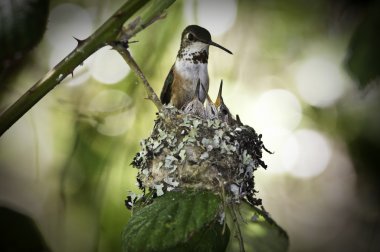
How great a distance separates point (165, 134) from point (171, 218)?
3.93 feet

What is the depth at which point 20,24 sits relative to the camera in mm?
1246

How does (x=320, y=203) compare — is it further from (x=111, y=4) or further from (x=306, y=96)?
(x=111, y=4)

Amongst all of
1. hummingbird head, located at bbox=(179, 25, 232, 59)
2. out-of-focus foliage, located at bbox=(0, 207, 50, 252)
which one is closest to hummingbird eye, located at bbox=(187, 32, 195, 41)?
hummingbird head, located at bbox=(179, 25, 232, 59)

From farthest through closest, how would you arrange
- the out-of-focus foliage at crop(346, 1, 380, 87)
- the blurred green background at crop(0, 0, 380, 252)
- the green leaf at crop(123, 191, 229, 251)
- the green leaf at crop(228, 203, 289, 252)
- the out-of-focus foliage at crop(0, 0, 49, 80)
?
the blurred green background at crop(0, 0, 380, 252) → the green leaf at crop(228, 203, 289, 252) → the green leaf at crop(123, 191, 229, 251) → the out-of-focus foliage at crop(0, 0, 49, 80) → the out-of-focus foliage at crop(346, 1, 380, 87)

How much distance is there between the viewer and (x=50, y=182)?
3.87 meters

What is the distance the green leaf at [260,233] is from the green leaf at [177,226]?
0.16 m

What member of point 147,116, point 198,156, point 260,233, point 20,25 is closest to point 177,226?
point 260,233

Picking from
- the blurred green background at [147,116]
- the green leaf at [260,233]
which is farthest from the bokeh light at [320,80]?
the green leaf at [260,233]

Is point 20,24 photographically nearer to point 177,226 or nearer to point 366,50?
point 177,226

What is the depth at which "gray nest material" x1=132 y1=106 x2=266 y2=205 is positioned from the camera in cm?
226

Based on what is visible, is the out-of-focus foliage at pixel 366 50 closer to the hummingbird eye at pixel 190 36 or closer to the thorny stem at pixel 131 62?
the thorny stem at pixel 131 62

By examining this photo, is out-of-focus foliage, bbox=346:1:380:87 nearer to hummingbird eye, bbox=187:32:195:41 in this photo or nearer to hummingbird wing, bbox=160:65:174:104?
hummingbird eye, bbox=187:32:195:41

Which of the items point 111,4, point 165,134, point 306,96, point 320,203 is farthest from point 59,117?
point 320,203

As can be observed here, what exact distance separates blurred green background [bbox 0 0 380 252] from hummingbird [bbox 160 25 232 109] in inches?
6.0
